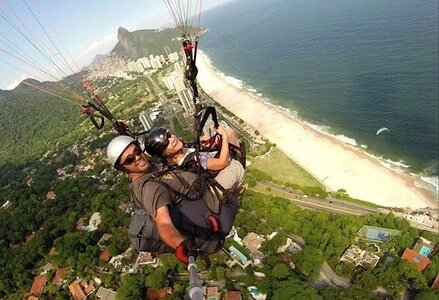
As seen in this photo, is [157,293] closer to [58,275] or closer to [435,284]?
[58,275]


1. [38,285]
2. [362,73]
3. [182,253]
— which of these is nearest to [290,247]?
[38,285]

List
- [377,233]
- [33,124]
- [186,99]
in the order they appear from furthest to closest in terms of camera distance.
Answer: [33,124] < [186,99] < [377,233]

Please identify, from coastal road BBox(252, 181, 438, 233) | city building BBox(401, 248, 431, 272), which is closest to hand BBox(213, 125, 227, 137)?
city building BBox(401, 248, 431, 272)

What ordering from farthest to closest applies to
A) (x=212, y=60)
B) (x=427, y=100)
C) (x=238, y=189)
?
(x=212, y=60) → (x=427, y=100) → (x=238, y=189)

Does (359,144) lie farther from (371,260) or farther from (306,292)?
(306,292)

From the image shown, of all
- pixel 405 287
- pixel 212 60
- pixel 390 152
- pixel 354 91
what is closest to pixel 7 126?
pixel 212 60

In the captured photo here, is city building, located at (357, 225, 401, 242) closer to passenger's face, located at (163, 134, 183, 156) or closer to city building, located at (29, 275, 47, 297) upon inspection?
passenger's face, located at (163, 134, 183, 156)

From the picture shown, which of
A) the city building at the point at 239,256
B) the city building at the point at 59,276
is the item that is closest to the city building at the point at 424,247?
the city building at the point at 239,256
